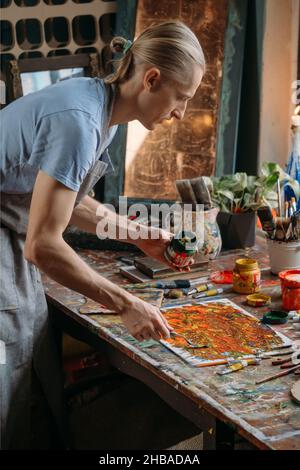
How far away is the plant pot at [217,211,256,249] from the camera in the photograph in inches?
104

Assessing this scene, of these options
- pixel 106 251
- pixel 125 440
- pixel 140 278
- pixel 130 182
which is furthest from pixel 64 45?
pixel 125 440

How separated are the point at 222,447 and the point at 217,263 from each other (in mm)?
1033

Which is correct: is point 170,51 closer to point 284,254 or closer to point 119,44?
point 119,44

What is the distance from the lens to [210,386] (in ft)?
5.43

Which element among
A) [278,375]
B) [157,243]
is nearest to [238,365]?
[278,375]

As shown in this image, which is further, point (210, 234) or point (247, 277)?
point (210, 234)

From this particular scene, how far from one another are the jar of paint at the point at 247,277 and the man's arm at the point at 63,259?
1.72ft

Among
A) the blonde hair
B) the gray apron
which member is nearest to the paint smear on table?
the gray apron

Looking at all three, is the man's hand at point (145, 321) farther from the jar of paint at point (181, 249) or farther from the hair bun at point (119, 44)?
the hair bun at point (119, 44)

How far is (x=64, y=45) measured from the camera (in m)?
2.96

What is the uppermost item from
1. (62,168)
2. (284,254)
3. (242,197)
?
(62,168)

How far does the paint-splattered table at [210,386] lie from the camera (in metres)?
1.49

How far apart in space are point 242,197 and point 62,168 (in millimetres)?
1126

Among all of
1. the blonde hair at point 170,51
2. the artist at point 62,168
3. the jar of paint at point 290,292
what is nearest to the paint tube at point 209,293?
the jar of paint at point 290,292
